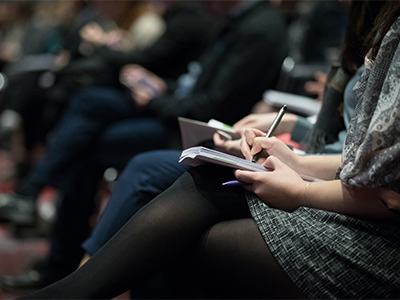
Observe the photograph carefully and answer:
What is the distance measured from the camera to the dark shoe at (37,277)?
1768 mm

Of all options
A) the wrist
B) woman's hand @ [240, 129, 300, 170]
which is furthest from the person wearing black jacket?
woman's hand @ [240, 129, 300, 170]

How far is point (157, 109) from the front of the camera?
6.85 feet

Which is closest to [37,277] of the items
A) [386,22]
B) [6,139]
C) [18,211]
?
[18,211]

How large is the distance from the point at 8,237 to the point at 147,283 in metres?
1.52

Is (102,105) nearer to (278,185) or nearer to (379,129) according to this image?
(278,185)

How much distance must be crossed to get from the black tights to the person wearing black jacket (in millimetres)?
1002

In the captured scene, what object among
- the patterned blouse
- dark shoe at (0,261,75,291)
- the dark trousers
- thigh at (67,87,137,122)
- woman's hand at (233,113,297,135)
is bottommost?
dark shoe at (0,261,75,291)

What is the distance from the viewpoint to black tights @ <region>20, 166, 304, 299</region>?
2.78 ft

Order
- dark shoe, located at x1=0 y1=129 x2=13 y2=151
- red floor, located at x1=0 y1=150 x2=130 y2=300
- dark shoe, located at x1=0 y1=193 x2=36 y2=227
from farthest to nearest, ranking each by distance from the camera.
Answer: dark shoe, located at x1=0 y1=129 x2=13 y2=151 → dark shoe, located at x1=0 y1=193 x2=36 y2=227 → red floor, located at x1=0 y1=150 x2=130 y2=300

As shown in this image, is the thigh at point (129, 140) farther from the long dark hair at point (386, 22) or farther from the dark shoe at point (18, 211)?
the long dark hair at point (386, 22)

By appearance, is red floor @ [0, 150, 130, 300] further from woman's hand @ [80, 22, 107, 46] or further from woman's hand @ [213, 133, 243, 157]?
woman's hand @ [213, 133, 243, 157]

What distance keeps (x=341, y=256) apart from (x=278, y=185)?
157 millimetres

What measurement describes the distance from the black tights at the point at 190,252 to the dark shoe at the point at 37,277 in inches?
39.5

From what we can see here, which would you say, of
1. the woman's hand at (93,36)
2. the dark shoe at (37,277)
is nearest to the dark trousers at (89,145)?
the dark shoe at (37,277)
